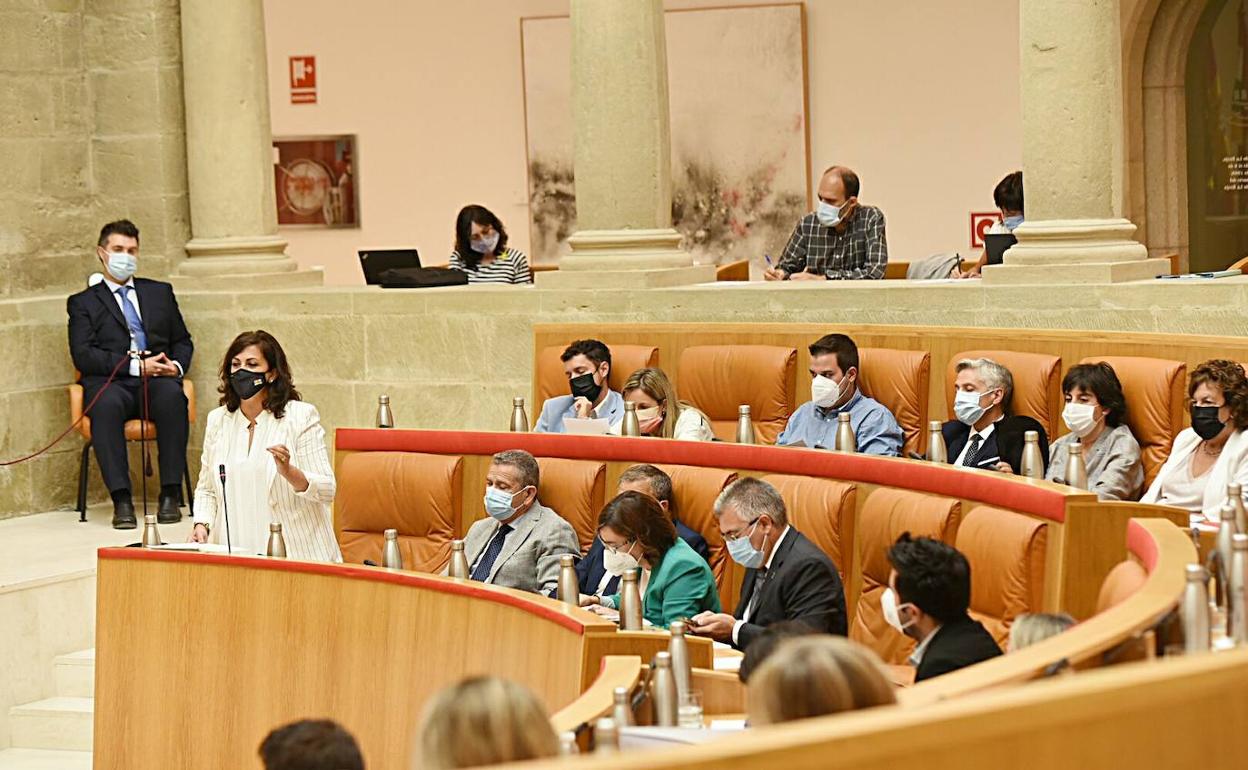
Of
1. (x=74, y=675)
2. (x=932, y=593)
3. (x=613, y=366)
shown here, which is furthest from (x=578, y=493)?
(x=932, y=593)

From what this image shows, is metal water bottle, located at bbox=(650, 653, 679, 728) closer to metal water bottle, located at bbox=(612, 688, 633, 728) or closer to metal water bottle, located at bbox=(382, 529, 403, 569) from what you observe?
metal water bottle, located at bbox=(612, 688, 633, 728)

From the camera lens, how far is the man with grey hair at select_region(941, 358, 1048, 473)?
6402mm

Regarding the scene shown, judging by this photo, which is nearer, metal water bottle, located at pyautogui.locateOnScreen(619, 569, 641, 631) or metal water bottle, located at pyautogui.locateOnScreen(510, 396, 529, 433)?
metal water bottle, located at pyautogui.locateOnScreen(619, 569, 641, 631)

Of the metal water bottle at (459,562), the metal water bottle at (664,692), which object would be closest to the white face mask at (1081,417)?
the metal water bottle at (459,562)

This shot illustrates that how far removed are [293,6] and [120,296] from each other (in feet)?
14.2

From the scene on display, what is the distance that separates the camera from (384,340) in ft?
30.0

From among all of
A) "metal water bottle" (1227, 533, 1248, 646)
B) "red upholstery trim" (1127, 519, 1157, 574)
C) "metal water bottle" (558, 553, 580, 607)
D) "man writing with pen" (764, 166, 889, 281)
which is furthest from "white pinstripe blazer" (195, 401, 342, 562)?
"metal water bottle" (1227, 533, 1248, 646)

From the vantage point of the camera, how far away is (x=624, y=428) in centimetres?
686

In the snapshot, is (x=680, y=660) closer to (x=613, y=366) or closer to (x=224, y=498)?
(x=224, y=498)

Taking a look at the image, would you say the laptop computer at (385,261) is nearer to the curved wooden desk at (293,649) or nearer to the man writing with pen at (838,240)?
the man writing with pen at (838,240)

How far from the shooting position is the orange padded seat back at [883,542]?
5.23 m

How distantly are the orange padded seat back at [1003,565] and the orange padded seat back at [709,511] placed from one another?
3.53ft

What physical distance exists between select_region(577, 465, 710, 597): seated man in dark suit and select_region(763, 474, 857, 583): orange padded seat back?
323 millimetres

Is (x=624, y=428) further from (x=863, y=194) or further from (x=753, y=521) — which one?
(x=863, y=194)
